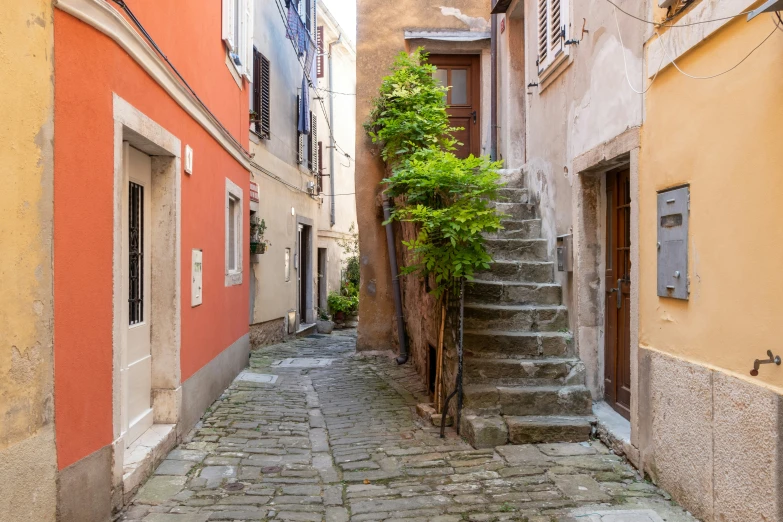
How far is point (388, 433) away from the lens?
5742 mm

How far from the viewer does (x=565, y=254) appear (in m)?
6.27

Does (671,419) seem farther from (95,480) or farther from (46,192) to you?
(46,192)

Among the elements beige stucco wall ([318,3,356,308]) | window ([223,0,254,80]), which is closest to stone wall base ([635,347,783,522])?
window ([223,0,254,80])

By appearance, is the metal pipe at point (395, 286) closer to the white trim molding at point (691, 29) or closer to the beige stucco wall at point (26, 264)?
the white trim molding at point (691, 29)

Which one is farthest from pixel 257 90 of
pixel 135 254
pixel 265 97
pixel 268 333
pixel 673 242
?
pixel 673 242

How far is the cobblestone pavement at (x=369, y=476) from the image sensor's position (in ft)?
12.9

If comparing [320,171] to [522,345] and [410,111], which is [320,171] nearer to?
[410,111]

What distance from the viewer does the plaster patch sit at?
36.2 feet

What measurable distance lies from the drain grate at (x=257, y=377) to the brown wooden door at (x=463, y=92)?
507 centimetres

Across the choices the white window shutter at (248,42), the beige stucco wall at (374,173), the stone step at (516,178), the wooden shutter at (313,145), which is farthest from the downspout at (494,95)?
the wooden shutter at (313,145)

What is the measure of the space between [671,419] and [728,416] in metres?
0.68

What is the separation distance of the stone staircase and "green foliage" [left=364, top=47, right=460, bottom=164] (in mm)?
2373

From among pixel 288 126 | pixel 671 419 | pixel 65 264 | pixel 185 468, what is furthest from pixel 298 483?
pixel 288 126

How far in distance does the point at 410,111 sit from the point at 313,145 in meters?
8.32
